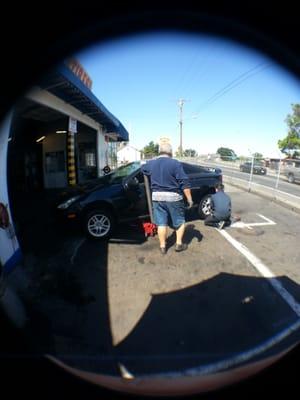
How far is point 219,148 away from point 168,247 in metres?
59.7

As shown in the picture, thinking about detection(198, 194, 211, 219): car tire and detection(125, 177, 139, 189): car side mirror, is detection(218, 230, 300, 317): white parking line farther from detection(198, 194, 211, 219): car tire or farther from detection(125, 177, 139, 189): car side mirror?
detection(125, 177, 139, 189): car side mirror

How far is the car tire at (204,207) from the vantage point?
7414 millimetres

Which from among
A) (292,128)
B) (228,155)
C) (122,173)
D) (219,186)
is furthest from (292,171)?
(292,128)

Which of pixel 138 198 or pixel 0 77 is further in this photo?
pixel 138 198

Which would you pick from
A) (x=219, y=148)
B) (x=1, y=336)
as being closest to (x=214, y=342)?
(x=1, y=336)

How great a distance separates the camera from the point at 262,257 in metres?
4.84

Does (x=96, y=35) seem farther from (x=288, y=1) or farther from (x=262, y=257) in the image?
(x=262, y=257)

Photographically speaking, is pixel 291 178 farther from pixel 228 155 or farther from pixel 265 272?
pixel 228 155

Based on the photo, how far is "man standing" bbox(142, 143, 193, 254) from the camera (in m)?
4.81

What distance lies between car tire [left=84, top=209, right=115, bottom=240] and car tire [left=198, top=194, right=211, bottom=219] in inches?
101

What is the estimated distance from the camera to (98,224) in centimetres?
579

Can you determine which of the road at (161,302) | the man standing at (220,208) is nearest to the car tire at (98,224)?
the road at (161,302)

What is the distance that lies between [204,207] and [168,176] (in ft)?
9.50

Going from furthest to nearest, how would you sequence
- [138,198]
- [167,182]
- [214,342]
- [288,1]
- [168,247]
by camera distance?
[138,198]
[168,247]
[167,182]
[214,342]
[288,1]
